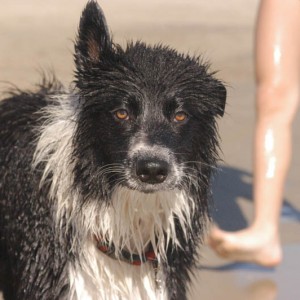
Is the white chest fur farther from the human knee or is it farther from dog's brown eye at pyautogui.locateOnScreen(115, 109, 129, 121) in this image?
the human knee

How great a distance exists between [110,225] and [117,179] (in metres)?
0.25

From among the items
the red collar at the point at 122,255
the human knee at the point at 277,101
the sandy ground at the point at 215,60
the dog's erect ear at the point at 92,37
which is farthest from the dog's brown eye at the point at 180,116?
the sandy ground at the point at 215,60

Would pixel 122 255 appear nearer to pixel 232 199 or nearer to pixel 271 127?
pixel 271 127

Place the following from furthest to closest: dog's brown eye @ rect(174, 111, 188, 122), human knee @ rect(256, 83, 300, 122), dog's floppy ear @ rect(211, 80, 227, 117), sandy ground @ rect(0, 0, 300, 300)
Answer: sandy ground @ rect(0, 0, 300, 300)
human knee @ rect(256, 83, 300, 122)
dog's floppy ear @ rect(211, 80, 227, 117)
dog's brown eye @ rect(174, 111, 188, 122)

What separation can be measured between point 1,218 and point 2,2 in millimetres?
6910

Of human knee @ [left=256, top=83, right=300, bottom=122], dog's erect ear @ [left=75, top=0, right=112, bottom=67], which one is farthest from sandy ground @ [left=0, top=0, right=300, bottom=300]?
dog's erect ear @ [left=75, top=0, right=112, bottom=67]

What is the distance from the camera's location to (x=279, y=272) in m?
4.77

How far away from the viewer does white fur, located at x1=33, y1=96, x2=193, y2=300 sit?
362 centimetres

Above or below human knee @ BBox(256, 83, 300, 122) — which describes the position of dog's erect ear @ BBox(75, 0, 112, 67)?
above

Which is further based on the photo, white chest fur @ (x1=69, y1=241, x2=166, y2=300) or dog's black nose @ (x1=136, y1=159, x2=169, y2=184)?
white chest fur @ (x1=69, y1=241, x2=166, y2=300)

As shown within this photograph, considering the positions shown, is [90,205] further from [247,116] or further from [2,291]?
[247,116]

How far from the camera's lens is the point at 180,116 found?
354 centimetres

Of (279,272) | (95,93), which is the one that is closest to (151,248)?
(95,93)

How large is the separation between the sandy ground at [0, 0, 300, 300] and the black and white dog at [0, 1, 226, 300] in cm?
85
